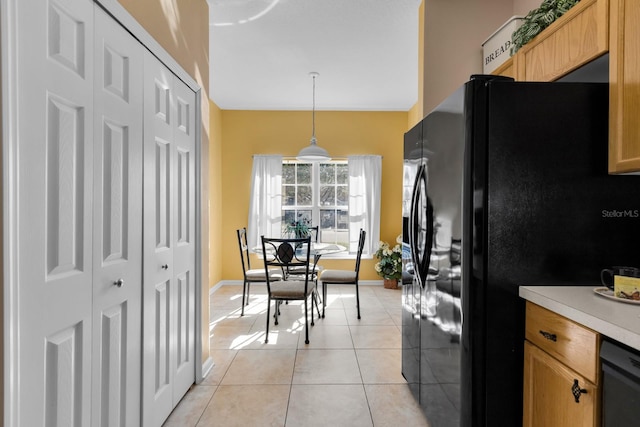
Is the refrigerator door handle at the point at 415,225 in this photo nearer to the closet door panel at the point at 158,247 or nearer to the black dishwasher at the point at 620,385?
the black dishwasher at the point at 620,385

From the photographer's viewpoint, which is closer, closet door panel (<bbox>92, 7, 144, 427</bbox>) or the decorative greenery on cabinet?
closet door panel (<bbox>92, 7, 144, 427</bbox>)

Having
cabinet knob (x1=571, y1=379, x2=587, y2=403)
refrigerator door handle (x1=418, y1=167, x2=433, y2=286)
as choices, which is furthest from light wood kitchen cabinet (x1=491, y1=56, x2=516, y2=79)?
cabinet knob (x1=571, y1=379, x2=587, y2=403)

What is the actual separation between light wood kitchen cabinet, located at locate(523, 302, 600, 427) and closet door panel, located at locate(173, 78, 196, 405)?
6.09ft

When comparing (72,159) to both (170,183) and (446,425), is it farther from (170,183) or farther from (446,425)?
(446,425)

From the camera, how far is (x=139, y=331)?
5.73 ft

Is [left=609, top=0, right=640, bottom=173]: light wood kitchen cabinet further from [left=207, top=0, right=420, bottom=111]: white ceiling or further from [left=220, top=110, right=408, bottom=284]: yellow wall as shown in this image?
[left=220, top=110, right=408, bottom=284]: yellow wall

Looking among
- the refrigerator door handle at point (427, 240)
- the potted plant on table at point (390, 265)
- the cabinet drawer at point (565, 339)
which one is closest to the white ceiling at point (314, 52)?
the refrigerator door handle at point (427, 240)

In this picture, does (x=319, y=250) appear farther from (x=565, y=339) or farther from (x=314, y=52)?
(x=565, y=339)

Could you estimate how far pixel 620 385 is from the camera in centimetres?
101

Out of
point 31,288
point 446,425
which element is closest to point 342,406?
point 446,425

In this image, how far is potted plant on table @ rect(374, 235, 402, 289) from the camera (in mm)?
5516

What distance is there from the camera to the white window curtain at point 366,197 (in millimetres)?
5742

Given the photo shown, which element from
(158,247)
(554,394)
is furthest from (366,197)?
(554,394)

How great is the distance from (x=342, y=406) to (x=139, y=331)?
1.29 metres
